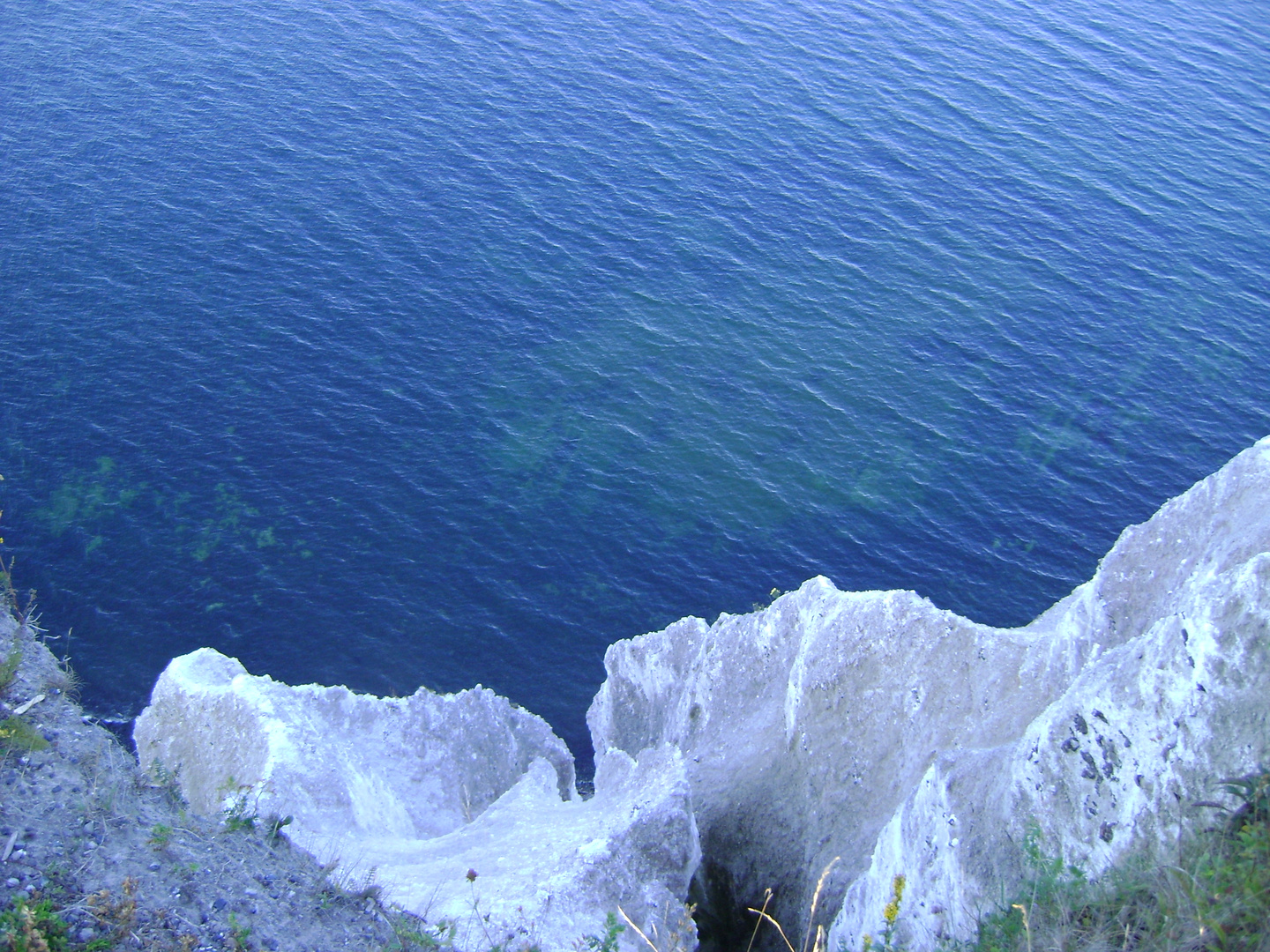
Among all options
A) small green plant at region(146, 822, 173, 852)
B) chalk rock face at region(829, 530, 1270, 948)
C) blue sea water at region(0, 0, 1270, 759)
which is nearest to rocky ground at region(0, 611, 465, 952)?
small green plant at region(146, 822, 173, 852)

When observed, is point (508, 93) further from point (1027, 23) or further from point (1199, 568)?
point (1199, 568)

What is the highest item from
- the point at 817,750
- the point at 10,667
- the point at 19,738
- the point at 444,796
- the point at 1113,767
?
the point at 1113,767

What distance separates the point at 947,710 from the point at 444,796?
19.5m

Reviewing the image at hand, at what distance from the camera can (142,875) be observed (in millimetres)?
23766

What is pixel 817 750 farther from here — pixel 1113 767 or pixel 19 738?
pixel 19 738

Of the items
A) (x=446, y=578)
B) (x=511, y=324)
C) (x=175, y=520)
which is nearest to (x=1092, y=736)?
(x=446, y=578)

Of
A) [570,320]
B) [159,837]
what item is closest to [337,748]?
[159,837]

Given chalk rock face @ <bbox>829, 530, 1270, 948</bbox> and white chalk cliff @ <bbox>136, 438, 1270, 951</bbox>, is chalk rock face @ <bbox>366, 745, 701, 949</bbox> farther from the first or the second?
chalk rock face @ <bbox>829, 530, 1270, 948</bbox>

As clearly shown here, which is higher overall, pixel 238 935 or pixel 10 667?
pixel 238 935

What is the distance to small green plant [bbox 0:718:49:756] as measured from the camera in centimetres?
2843

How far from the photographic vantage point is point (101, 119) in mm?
98688

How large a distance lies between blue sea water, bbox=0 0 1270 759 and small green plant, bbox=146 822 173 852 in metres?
31.7

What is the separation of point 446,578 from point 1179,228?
7545 cm

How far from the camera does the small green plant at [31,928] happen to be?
2005 centimetres
